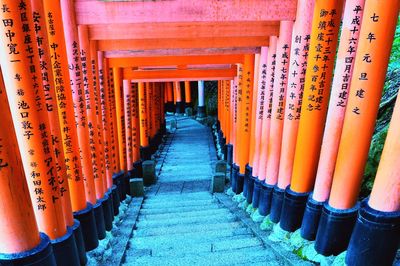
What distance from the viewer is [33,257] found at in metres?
2.73

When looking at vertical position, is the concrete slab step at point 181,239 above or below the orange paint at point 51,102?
below

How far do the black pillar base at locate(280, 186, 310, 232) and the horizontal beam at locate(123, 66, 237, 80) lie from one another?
603 centimetres

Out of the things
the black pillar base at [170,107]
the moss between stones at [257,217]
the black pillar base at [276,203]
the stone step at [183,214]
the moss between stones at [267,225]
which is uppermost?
the black pillar base at [276,203]

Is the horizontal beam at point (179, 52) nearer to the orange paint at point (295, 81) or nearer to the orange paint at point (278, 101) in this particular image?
the orange paint at point (278, 101)

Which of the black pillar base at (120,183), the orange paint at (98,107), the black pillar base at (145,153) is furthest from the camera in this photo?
the black pillar base at (145,153)

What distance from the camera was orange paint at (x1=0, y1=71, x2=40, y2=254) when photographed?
2.40 meters

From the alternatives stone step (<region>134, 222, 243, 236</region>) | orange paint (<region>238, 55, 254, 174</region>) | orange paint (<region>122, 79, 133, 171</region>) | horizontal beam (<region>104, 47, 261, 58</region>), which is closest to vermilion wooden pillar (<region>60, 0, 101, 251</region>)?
stone step (<region>134, 222, 243, 236</region>)

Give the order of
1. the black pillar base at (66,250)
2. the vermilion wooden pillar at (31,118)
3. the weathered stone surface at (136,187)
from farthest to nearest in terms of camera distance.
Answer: the weathered stone surface at (136,187) < the black pillar base at (66,250) < the vermilion wooden pillar at (31,118)

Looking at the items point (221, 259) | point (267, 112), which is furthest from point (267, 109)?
point (221, 259)

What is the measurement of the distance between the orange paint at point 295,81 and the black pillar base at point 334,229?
1.02m

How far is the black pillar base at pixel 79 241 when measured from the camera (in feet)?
12.2

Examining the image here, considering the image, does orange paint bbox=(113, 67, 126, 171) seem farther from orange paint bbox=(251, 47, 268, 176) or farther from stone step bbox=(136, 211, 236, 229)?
orange paint bbox=(251, 47, 268, 176)

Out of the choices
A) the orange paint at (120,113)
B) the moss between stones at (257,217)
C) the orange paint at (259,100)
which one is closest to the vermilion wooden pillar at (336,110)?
the moss between stones at (257,217)

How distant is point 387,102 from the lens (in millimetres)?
4742
